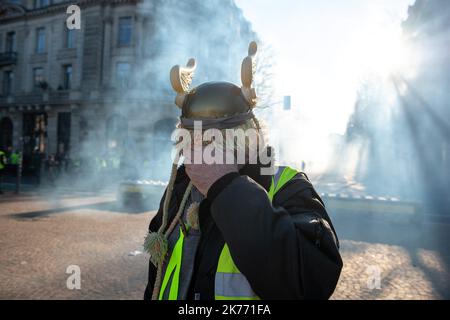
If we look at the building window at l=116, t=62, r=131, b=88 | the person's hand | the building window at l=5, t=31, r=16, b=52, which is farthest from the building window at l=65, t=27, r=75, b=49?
the person's hand

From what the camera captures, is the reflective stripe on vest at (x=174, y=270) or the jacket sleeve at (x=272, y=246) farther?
the reflective stripe on vest at (x=174, y=270)

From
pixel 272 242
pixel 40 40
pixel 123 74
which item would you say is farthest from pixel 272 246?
pixel 40 40

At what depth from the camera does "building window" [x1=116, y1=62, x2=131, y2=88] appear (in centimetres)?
2280

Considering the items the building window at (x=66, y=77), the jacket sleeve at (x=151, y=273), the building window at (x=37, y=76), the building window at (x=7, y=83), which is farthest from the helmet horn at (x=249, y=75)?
the building window at (x=7, y=83)

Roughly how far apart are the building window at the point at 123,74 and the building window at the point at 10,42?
1271cm

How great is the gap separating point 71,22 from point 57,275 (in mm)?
23155

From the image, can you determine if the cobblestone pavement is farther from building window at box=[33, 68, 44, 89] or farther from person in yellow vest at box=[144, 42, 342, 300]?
building window at box=[33, 68, 44, 89]

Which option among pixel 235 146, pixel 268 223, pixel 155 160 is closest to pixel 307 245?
pixel 268 223

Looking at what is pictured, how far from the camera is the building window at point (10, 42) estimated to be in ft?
93.2

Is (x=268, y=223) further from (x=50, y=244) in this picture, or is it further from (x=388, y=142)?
(x=388, y=142)

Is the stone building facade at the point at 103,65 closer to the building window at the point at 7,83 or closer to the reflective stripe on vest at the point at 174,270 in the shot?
the building window at the point at 7,83

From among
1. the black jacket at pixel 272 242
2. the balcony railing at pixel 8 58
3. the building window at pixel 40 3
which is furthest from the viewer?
the balcony railing at pixel 8 58

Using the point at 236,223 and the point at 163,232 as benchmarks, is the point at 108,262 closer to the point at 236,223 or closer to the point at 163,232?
the point at 163,232

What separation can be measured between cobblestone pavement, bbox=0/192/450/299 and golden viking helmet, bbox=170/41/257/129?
2822 millimetres
